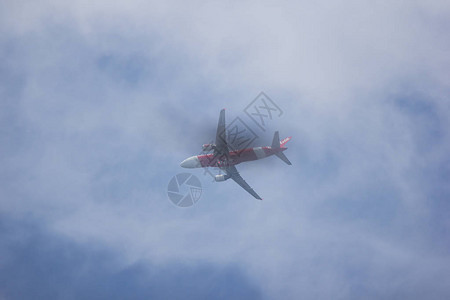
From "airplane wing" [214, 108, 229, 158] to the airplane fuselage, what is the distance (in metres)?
1.13

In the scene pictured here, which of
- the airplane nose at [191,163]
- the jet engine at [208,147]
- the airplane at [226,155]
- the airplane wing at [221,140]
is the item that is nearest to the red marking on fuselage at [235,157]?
the airplane at [226,155]

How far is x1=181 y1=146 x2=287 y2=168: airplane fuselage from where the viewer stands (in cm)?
8844

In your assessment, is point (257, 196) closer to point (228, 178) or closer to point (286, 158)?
point (228, 178)

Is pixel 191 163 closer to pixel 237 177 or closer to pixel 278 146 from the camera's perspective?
pixel 237 177

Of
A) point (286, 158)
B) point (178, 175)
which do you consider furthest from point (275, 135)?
point (178, 175)

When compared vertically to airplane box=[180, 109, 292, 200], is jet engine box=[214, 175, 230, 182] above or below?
below

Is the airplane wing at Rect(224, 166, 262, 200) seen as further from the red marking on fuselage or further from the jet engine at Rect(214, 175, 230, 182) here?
the red marking on fuselage

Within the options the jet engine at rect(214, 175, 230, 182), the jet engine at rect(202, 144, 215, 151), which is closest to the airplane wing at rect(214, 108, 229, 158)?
the jet engine at rect(202, 144, 215, 151)

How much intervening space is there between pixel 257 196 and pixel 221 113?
2822cm

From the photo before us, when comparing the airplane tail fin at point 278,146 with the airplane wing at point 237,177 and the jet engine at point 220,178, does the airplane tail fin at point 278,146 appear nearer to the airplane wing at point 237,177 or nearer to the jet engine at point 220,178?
the airplane wing at point 237,177

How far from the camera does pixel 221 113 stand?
81.2 metres
